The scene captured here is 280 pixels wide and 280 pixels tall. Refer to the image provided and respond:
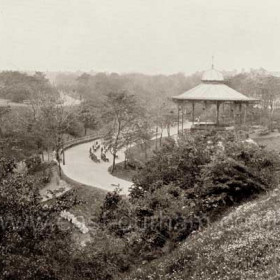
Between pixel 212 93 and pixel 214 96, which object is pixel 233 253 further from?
pixel 212 93

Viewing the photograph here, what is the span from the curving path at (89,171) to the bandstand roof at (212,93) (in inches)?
259

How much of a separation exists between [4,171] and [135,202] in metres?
5.18

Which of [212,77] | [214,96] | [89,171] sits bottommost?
[89,171]

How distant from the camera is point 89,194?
25.3 metres

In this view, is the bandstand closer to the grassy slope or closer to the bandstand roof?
the bandstand roof

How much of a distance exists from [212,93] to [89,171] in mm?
10145

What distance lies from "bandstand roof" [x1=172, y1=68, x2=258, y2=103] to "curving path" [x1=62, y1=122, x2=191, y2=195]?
6583 millimetres

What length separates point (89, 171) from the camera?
31.4 m

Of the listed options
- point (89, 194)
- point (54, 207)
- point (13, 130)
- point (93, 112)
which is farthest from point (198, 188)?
point (93, 112)

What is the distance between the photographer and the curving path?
27.4 metres

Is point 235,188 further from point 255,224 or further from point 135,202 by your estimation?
point 255,224

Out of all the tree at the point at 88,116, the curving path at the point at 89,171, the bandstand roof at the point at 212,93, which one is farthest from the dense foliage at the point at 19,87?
the bandstand roof at the point at 212,93

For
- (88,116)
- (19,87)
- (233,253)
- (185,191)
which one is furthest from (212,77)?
(19,87)

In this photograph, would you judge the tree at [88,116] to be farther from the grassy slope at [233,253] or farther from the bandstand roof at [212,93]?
the grassy slope at [233,253]
